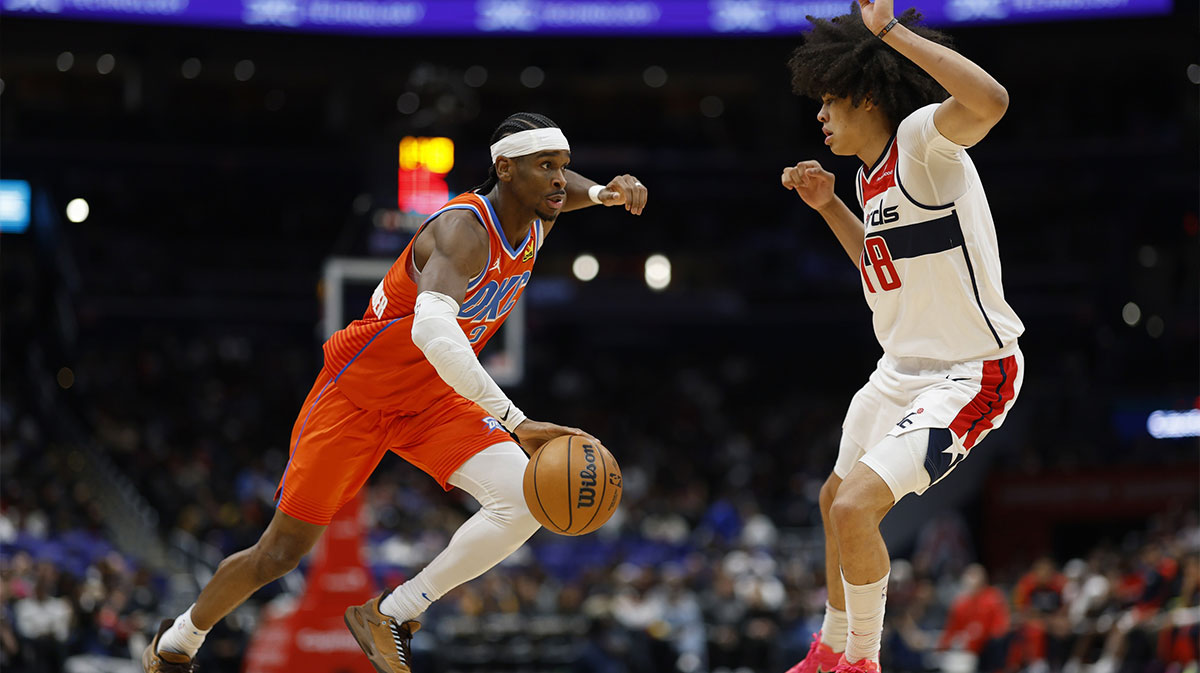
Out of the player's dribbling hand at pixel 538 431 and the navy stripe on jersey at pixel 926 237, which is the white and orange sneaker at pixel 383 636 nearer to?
the player's dribbling hand at pixel 538 431

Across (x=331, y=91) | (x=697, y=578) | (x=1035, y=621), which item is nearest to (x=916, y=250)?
(x=1035, y=621)

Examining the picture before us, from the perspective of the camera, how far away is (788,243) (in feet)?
93.5

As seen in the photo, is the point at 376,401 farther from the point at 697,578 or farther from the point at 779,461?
the point at 779,461

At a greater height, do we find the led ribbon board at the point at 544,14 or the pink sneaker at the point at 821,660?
the led ribbon board at the point at 544,14

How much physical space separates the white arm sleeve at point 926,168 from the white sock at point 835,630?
173 cm

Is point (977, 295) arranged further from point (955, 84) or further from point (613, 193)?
point (613, 193)

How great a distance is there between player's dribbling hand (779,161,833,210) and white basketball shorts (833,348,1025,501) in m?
0.76

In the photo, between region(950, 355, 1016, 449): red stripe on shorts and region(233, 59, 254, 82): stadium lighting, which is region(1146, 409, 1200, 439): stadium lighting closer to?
region(233, 59, 254, 82): stadium lighting

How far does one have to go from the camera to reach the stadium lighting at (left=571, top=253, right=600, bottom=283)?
2791 cm

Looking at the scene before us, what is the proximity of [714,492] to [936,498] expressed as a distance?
4476 millimetres

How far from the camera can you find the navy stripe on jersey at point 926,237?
4.93 metres

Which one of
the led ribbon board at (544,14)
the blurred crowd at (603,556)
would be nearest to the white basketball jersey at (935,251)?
the blurred crowd at (603,556)

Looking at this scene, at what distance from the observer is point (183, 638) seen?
19.1 ft

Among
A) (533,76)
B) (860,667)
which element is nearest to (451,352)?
(860,667)
